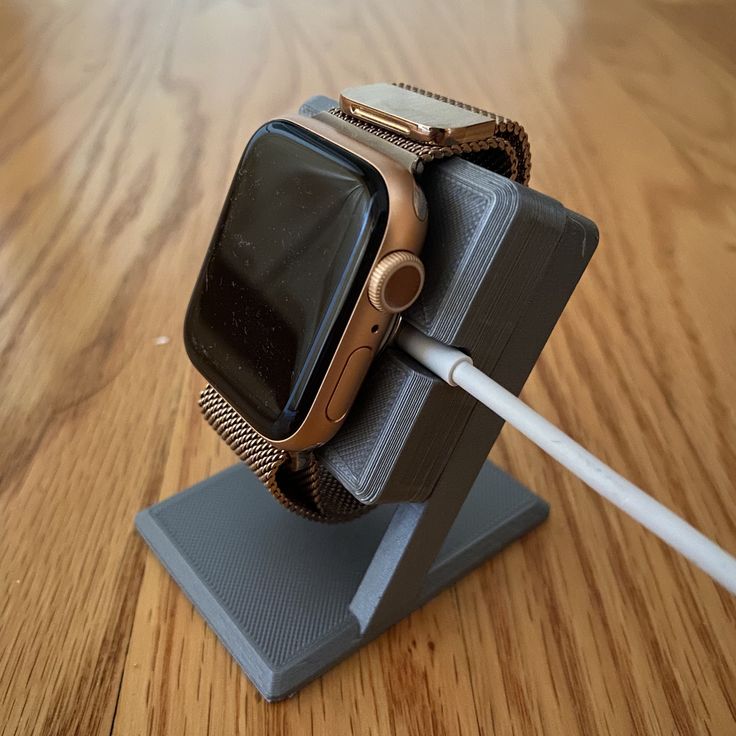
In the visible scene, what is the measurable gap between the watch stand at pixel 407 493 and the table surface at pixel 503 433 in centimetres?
1

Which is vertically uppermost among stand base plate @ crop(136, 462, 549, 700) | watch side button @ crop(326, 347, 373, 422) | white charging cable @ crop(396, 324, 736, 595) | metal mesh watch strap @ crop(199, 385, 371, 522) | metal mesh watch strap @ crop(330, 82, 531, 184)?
metal mesh watch strap @ crop(330, 82, 531, 184)

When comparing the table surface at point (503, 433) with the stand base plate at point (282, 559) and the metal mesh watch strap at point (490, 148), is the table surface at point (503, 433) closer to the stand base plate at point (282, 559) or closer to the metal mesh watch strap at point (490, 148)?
the stand base plate at point (282, 559)

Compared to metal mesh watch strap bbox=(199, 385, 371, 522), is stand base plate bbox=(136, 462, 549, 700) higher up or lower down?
lower down

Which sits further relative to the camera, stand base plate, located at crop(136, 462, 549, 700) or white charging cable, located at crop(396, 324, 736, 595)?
stand base plate, located at crop(136, 462, 549, 700)

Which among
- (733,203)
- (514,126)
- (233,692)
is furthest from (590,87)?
(233,692)

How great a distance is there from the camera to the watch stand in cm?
31

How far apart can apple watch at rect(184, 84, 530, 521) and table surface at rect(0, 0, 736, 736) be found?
0.10 metres

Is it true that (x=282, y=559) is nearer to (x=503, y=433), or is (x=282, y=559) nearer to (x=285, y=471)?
(x=285, y=471)

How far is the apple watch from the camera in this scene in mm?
299

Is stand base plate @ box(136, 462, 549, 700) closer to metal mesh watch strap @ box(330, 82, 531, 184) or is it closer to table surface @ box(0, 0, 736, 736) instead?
table surface @ box(0, 0, 736, 736)

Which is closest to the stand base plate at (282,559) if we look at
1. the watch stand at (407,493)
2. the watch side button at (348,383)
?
the watch stand at (407,493)

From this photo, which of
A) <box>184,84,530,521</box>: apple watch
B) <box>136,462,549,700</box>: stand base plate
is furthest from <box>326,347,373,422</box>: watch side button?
<box>136,462,549,700</box>: stand base plate

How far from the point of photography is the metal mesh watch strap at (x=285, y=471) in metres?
0.37

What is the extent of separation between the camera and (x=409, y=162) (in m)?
0.31
